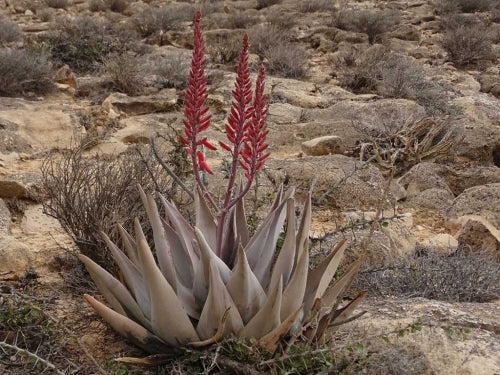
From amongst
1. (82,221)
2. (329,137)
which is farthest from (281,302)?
(329,137)

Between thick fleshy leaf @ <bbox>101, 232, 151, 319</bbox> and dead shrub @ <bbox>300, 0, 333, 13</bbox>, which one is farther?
dead shrub @ <bbox>300, 0, 333, 13</bbox>

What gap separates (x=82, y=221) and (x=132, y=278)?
1.01m

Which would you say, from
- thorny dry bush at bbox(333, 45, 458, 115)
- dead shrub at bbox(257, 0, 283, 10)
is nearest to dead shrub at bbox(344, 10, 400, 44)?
thorny dry bush at bbox(333, 45, 458, 115)

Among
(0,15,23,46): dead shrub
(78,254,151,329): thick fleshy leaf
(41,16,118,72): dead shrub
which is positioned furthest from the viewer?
(0,15,23,46): dead shrub

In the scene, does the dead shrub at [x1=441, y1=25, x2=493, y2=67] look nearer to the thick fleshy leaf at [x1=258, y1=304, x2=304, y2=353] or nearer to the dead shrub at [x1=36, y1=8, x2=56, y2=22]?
the dead shrub at [x1=36, y1=8, x2=56, y2=22]

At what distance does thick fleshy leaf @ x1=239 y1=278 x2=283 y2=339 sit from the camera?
1868 millimetres

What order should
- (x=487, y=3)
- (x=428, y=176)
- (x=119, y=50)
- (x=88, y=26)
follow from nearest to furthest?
(x=428, y=176)
(x=119, y=50)
(x=88, y=26)
(x=487, y=3)

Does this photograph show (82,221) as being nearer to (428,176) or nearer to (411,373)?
(411,373)

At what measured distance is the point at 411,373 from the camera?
208 centimetres

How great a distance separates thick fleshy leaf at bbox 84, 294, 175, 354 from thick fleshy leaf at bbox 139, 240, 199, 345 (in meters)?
0.04

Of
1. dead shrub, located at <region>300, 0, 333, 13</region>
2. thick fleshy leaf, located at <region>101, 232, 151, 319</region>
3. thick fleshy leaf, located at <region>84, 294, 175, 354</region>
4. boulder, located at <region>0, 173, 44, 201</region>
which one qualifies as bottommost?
boulder, located at <region>0, 173, 44, 201</region>

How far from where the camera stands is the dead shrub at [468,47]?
43.2ft

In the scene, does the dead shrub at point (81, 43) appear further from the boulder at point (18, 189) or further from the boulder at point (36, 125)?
the boulder at point (18, 189)

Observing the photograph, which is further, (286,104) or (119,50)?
(119,50)
